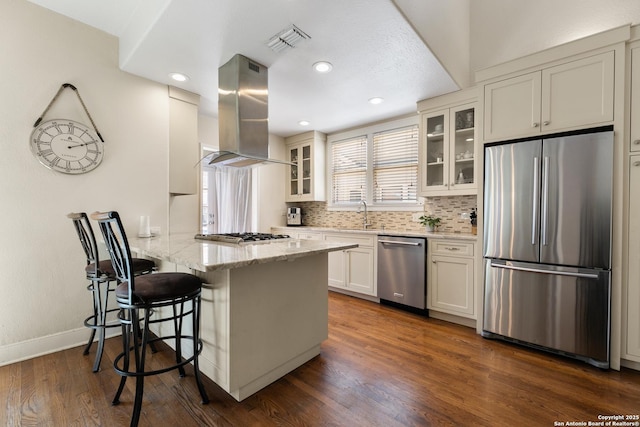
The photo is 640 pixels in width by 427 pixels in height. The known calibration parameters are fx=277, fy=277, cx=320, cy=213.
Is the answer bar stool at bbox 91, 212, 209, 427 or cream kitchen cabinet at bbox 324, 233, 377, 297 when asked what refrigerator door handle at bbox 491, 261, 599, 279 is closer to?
cream kitchen cabinet at bbox 324, 233, 377, 297

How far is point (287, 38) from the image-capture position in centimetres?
212

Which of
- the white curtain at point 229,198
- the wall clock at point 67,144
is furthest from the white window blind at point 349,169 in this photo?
the wall clock at point 67,144

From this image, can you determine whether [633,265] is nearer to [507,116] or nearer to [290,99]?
[507,116]

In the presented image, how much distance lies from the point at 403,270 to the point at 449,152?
4.76 feet

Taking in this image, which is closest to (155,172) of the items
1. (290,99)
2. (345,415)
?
(290,99)

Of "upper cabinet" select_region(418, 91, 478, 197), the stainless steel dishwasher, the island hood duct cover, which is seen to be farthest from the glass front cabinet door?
the island hood duct cover

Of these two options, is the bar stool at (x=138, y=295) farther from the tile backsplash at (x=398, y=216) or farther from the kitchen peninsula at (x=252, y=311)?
the tile backsplash at (x=398, y=216)

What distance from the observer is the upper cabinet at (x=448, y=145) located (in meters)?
3.04

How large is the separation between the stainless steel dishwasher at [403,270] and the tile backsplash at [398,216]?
59 centimetres

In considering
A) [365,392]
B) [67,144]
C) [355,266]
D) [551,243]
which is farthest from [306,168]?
[365,392]

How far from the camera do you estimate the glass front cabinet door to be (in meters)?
3.06

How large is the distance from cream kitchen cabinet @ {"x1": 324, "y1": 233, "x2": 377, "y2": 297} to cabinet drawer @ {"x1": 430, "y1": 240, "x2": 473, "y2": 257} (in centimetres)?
76

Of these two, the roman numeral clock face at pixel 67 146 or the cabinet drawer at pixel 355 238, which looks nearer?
the roman numeral clock face at pixel 67 146

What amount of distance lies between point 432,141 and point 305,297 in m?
2.47
